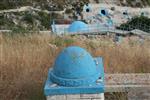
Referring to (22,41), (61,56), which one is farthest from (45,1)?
(61,56)

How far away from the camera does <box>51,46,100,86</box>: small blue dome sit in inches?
154

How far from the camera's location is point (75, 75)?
392cm

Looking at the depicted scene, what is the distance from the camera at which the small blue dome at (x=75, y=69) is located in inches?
154

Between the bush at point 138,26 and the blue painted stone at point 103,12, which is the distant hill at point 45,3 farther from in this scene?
the bush at point 138,26

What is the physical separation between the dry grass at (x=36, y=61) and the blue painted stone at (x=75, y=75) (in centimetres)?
63

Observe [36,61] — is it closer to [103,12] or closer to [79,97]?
[79,97]

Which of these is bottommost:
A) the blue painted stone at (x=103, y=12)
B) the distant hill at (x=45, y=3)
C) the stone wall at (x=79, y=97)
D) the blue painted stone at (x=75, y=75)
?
the blue painted stone at (x=103, y=12)

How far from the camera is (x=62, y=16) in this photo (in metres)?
41.0

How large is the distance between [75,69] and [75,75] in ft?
0.18

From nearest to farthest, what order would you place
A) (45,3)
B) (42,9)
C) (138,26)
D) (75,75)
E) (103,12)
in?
(75,75), (138,26), (103,12), (42,9), (45,3)

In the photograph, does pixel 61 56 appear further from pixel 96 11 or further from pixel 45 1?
pixel 45 1

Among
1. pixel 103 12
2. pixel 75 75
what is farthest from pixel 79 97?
pixel 103 12

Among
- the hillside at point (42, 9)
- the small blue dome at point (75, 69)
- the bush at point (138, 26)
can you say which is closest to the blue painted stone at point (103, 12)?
the hillside at point (42, 9)

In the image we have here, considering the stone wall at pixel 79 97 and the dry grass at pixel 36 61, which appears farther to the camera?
the dry grass at pixel 36 61
